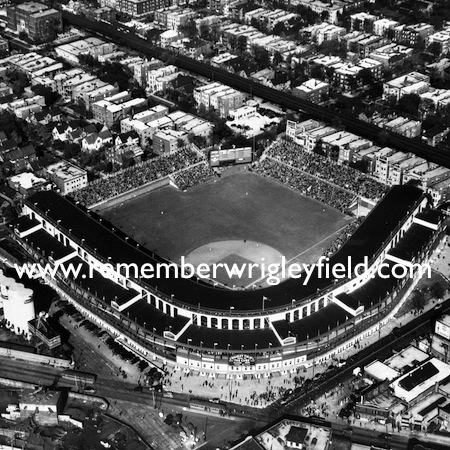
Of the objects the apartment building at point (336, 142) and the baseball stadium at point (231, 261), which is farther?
the apartment building at point (336, 142)

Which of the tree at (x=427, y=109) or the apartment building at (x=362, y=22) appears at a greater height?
the tree at (x=427, y=109)

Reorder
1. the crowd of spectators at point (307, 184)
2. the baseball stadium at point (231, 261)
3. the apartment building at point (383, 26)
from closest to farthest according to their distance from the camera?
the baseball stadium at point (231, 261) < the crowd of spectators at point (307, 184) < the apartment building at point (383, 26)

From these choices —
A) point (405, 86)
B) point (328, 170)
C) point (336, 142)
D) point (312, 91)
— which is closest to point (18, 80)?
point (312, 91)

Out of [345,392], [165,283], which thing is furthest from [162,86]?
[345,392]

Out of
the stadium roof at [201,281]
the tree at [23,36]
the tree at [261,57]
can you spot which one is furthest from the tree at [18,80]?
the stadium roof at [201,281]

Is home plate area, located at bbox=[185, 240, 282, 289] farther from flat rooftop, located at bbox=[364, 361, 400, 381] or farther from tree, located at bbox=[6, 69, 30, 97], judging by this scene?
tree, located at bbox=[6, 69, 30, 97]

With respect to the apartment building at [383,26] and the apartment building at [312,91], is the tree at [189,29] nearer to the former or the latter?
the apartment building at [312,91]

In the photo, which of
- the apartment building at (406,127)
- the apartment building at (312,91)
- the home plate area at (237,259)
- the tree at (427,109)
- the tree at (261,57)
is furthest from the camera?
the tree at (261,57)

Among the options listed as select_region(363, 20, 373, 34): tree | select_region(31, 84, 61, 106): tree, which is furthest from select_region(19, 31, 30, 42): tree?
select_region(363, 20, 373, 34): tree

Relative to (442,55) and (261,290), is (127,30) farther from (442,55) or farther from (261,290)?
(261,290)
